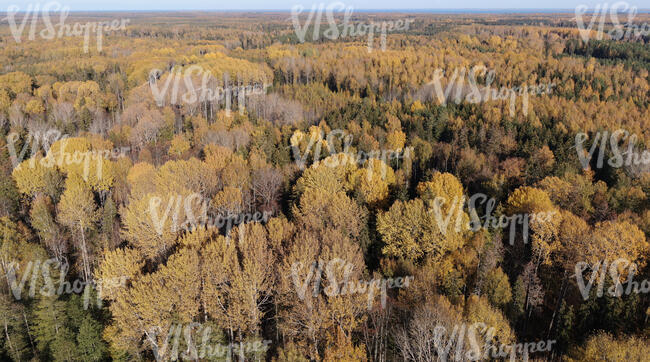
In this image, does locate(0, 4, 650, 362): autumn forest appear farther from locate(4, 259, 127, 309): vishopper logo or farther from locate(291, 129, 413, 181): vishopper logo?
locate(291, 129, 413, 181): vishopper logo

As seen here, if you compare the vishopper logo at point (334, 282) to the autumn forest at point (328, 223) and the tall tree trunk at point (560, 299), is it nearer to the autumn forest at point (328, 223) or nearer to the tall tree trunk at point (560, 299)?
the autumn forest at point (328, 223)

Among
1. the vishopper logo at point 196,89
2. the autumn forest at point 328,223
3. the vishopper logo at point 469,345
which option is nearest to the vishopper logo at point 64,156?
the autumn forest at point 328,223

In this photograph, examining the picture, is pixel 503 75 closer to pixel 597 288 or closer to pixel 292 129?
pixel 292 129

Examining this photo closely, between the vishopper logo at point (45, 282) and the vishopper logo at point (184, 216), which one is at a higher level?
the vishopper logo at point (184, 216)

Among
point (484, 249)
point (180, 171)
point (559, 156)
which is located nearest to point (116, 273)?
point (180, 171)

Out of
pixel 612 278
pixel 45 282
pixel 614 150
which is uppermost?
pixel 614 150

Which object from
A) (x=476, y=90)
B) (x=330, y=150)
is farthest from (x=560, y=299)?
(x=476, y=90)

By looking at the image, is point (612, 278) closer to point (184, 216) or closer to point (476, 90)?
point (184, 216)
